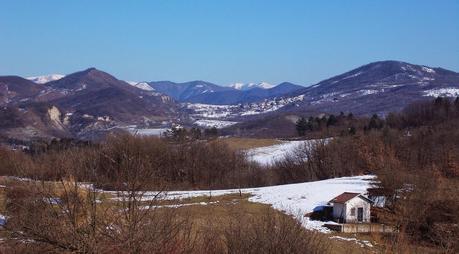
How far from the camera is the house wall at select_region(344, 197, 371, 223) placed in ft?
138

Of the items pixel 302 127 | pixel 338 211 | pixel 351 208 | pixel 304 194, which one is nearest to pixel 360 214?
pixel 351 208

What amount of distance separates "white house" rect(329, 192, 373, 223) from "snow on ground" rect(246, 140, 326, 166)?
4318 cm

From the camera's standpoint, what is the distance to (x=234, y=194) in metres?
51.8

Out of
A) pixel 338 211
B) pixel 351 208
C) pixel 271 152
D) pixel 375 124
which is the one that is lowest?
pixel 338 211

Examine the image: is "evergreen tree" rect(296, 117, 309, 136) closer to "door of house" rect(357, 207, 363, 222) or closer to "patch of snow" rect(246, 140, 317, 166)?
"patch of snow" rect(246, 140, 317, 166)

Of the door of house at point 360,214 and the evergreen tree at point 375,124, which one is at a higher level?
the evergreen tree at point 375,124

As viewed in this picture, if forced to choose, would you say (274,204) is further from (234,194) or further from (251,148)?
(251,148)

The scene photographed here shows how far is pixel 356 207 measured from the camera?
42.6 metres

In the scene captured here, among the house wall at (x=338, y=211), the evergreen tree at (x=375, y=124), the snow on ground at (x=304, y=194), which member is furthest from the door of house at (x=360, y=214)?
the evergreen tree at (x=375, y=124)

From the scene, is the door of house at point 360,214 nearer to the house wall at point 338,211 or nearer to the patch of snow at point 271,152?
the house wall at point 338,211

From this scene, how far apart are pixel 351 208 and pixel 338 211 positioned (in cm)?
103

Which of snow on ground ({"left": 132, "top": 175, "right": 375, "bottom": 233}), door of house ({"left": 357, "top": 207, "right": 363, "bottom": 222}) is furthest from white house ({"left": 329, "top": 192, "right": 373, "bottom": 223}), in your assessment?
snow on ground ({"left": 132, "top": 175, "right": 375, "bottom": 233})

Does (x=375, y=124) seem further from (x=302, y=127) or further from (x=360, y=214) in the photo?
(x=360, y=214)

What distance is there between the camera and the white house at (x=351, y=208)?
42156 millimetres
